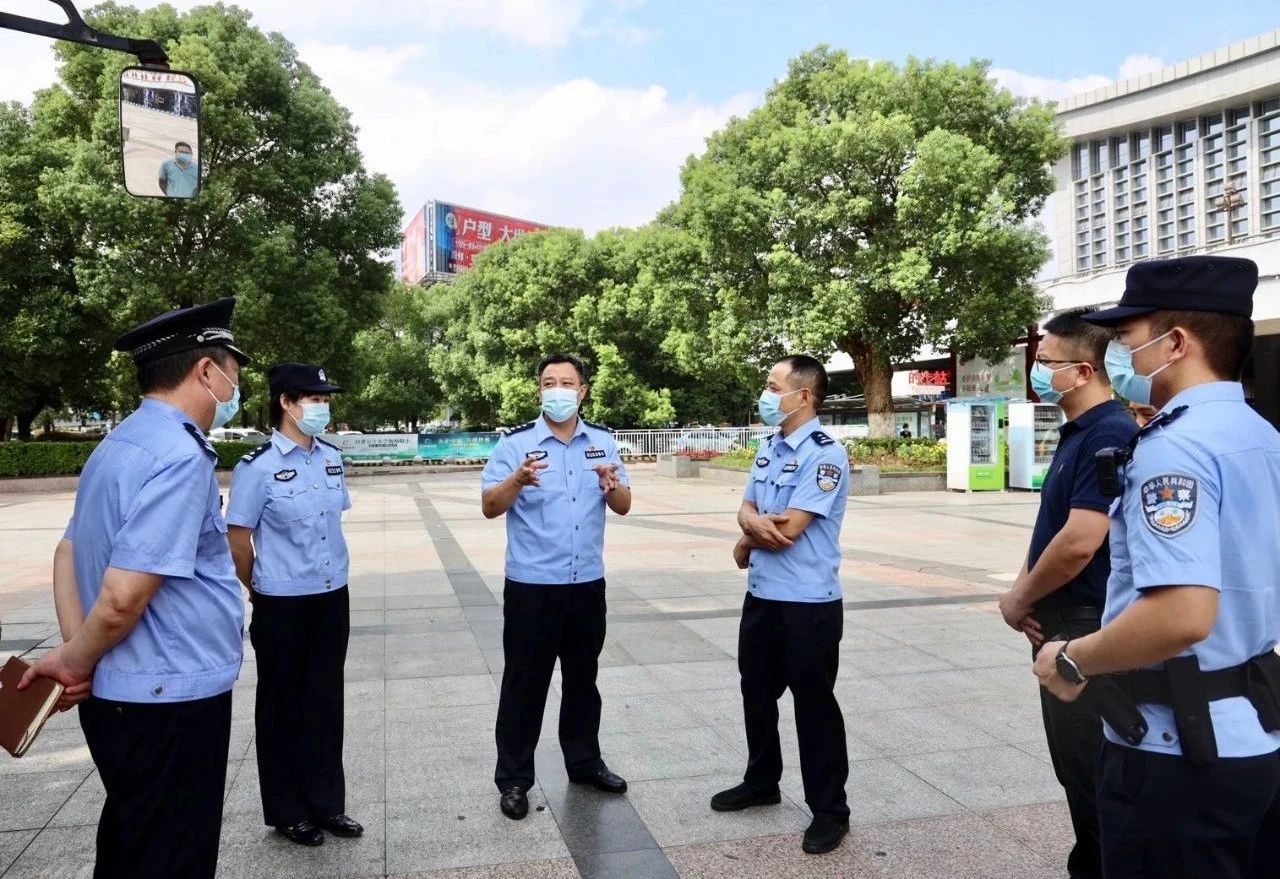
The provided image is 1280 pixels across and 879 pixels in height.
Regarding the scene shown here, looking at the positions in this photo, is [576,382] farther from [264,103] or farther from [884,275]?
[264,103]

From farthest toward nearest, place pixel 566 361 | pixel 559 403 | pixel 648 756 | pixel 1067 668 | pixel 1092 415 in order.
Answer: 1. pixel 648 756
2. pixel 566 361
3. pixel 559 403
4. pixel 1092 415
5. pixel 1067 668

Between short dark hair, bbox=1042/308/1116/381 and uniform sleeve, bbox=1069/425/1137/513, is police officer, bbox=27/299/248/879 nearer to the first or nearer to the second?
uniform sleeve, bbox=1069/425/1137/513

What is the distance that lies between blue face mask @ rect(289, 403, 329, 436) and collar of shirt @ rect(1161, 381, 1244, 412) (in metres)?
3.05

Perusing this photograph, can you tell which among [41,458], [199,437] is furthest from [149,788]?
[41,458]

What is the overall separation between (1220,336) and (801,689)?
6.81ft

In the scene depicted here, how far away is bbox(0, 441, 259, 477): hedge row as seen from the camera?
852 inches

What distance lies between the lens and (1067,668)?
78.7 inches

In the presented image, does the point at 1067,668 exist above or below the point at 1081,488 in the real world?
below

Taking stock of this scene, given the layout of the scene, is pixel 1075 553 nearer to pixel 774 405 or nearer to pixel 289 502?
pixel 774 405

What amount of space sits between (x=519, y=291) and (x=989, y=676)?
33011 millimetres

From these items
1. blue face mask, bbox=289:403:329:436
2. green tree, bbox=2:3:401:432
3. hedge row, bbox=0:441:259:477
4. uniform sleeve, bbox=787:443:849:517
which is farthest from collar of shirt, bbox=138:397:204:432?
hedge row, bbox=0:441:259:477

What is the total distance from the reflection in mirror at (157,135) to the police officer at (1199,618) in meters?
4.57

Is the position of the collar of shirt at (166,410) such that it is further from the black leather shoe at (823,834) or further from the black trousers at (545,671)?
the black leather shoe at (823,834)

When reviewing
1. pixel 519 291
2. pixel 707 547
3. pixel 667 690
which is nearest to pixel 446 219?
pixel 519 291
